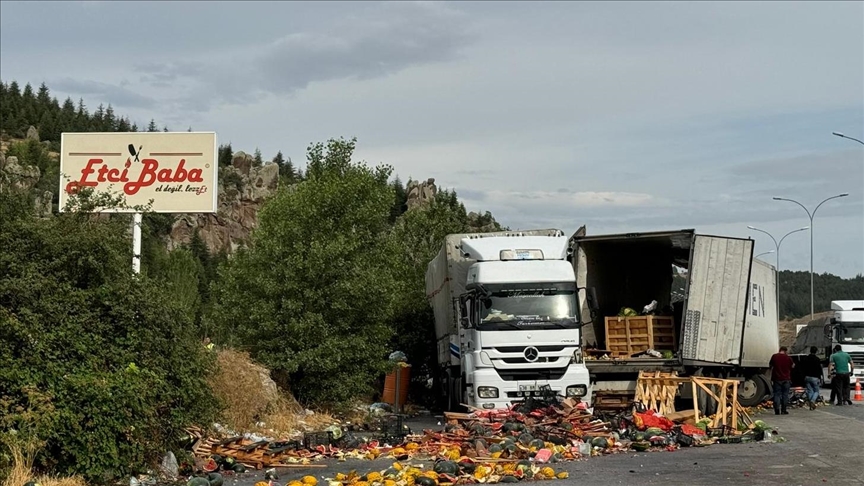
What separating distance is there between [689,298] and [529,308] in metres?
3.28

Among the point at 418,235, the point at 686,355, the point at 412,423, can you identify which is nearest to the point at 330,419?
the point at 412,423

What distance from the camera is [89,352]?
1263 cm

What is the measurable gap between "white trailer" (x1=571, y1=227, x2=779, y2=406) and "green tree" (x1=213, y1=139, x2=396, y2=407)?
4.77 metres

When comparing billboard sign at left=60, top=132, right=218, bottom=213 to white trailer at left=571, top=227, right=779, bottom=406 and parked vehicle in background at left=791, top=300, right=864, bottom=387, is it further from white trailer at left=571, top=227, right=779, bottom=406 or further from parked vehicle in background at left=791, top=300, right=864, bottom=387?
parked vehicle in background at left=791, top=300, right=864, bottom=387

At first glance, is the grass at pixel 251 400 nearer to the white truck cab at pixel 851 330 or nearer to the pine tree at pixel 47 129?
the white truck cab at pixel 851 330

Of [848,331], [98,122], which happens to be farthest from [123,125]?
[848,331]

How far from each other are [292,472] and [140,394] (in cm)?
246

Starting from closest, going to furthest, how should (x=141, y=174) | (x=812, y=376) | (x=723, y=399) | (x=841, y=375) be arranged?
(x=723, y=399), (x=141, y=174), (x=812, y=376), (x=841, y=375)

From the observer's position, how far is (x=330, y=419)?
21.3m

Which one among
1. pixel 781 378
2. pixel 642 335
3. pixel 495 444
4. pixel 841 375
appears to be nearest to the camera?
pixel 495 444

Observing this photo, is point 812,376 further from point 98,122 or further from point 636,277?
point 98,122

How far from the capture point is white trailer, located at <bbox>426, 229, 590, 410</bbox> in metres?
19.4

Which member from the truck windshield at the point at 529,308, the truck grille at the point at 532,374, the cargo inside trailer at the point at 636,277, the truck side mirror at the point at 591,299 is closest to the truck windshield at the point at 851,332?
the cargo inside trailer at the point at 636,277

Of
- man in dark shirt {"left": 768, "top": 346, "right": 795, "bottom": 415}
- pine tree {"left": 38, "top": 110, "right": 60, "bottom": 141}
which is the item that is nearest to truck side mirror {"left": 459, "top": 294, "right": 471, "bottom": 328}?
man in dark shirt {"left": 768, "top": 346, "right": 795, "bottom": 415}
